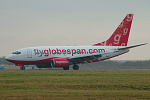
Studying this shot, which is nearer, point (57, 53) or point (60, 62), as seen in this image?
point (60, 62)


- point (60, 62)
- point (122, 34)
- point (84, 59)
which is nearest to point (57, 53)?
point (60, 62)

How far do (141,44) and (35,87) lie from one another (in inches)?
1363

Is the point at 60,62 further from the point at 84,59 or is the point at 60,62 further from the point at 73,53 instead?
the point at 84,59

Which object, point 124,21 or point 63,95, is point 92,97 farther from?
point 124,21

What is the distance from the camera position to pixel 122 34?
63.2 m

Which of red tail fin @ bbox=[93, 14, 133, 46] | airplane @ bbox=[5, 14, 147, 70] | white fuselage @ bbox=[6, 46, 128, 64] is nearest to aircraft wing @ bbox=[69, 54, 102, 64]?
airplane @ bbox=[5, 14, 147, 70]

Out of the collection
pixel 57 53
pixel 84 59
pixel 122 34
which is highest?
pixel 122 34

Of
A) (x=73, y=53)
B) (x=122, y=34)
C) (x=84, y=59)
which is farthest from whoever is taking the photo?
(x=122, y=34)

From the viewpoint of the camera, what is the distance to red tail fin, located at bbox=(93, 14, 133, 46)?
62.1 meters

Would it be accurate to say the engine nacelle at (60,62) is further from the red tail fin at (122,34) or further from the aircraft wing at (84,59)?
the red tail fin at (122,34)

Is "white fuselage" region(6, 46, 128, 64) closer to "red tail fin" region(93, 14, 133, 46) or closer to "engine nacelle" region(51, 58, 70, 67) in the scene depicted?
"engine nacelle" region(51, 58, 70, 67)

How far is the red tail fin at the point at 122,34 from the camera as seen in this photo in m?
62.1

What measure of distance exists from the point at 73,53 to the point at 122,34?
440 inches

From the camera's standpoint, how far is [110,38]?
62.3 metres
